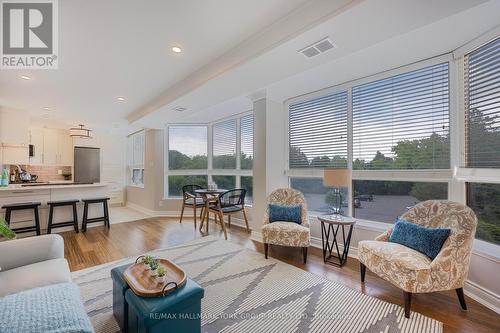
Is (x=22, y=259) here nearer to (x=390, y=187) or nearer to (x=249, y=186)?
(x=249, y=186)

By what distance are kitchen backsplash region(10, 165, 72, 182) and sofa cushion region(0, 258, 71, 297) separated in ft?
19.6

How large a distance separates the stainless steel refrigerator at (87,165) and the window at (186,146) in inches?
107

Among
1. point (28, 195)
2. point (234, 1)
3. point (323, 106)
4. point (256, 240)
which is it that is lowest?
point (256, 240)

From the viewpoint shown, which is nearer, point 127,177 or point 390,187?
point 390,187

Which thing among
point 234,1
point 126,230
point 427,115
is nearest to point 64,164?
point 126,230

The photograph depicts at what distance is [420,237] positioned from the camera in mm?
2168

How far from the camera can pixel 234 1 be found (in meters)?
1.81

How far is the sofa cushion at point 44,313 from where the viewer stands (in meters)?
1.01

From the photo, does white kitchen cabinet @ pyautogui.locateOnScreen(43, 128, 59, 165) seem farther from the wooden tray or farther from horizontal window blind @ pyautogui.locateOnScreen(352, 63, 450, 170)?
→ horizontal window blind @ pyautogui.locateOnScreen(352, 63, 450, 170)

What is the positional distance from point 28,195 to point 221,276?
4096 mm

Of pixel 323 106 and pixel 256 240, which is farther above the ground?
pixel 323 106

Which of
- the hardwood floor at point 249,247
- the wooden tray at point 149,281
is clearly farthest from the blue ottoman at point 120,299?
the hardwood floor at point 249,247

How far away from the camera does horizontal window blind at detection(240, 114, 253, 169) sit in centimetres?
505

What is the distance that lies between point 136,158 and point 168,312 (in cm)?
687
